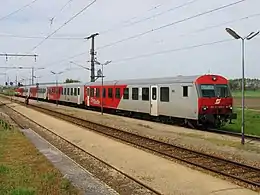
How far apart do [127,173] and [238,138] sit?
30.7 feet

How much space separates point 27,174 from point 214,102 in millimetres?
14175

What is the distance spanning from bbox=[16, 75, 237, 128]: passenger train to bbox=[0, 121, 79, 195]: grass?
982 centimetres

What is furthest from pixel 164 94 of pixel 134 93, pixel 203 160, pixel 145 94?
pixel 203 160

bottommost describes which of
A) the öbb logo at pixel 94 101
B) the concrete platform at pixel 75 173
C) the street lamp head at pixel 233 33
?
the concrete platform at pixel 75 173

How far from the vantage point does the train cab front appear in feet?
73.7

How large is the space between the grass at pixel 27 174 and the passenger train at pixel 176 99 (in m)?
9.82

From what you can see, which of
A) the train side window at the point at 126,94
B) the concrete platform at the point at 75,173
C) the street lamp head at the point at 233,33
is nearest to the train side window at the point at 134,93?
the train side window at the point at 126,94

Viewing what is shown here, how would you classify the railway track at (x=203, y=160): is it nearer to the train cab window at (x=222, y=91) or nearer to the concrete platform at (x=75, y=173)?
the concrete platform at (x=75, y=173)

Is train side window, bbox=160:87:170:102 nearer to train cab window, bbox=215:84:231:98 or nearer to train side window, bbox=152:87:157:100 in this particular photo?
train side window, bbox=152:87:157:100

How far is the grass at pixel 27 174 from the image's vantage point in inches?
350

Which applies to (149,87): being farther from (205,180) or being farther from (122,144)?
(205,180)

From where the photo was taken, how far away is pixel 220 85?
23656 mm

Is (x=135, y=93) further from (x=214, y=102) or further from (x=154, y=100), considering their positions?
(x=214, y=102)


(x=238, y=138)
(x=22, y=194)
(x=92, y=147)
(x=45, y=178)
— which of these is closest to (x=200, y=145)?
(x=238, y=138)
